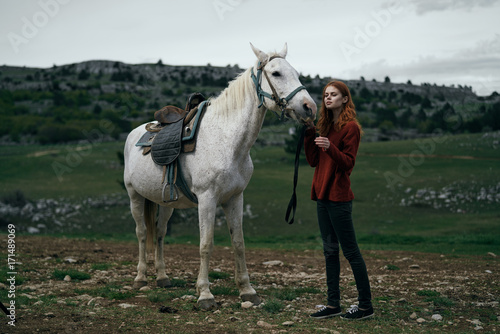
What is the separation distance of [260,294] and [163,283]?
1.74 meters

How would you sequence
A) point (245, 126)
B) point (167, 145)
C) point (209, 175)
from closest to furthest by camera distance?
point (209, 175), point (245, 126), point (167, 145)

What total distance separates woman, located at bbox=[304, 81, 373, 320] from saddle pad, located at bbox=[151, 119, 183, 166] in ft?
6.73

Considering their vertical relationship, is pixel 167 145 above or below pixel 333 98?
below

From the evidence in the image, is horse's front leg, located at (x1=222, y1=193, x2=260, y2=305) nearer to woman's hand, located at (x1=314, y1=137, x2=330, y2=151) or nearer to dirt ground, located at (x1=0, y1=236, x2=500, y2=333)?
dirt ground, located at (x1=0, y1=236, x2=500, y2=333)

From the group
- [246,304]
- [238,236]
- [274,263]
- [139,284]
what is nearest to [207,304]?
[246,304]

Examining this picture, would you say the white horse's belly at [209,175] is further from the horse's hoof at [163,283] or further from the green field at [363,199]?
the green field at [363,199]

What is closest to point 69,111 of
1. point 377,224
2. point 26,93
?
point 26,93

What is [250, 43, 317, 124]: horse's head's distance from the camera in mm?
5262

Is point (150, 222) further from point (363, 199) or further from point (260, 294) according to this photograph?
point (363, 199)

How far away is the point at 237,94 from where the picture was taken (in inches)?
241

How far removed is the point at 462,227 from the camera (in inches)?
706

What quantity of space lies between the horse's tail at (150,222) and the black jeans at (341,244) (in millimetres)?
3658

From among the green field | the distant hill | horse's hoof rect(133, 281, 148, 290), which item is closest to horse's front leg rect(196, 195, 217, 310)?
horse's hoof rect(133, 281, 148, 290)

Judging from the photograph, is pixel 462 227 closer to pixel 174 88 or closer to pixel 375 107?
pixel 375 107
